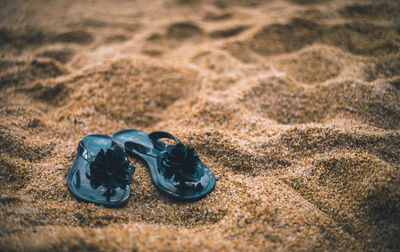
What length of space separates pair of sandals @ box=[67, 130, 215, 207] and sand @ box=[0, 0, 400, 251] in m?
0.05

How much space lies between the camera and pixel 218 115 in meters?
1.43

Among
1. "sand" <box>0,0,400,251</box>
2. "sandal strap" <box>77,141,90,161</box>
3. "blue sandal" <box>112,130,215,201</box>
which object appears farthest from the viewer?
"sandal strap" <box>77,141,90,161</box>

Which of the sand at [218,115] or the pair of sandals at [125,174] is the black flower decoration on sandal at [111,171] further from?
the sand at [218,115]

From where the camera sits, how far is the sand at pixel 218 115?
877mm

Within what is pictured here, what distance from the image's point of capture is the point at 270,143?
48.0 inches

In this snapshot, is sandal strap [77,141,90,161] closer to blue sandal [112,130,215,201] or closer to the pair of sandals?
the pair of sandals

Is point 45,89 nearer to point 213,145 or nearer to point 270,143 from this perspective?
point 213,145

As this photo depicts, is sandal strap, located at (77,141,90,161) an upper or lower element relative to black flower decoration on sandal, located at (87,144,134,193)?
lower

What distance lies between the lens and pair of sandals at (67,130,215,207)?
0.94 m

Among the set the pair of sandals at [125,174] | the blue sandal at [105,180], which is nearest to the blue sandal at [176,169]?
the pair of sandals at [125,174]

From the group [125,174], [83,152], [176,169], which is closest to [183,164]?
[176,169]

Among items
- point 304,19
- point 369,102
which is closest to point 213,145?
point 369,102

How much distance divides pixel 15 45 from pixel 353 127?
2482mm

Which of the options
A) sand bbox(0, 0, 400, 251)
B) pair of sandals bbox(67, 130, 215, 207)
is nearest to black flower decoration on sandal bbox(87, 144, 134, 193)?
pair of sandals bbox(67, 130, 215, 207)
